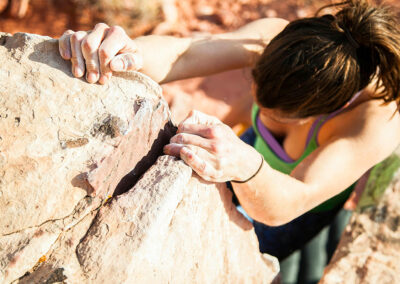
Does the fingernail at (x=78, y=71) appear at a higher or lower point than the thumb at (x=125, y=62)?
higher

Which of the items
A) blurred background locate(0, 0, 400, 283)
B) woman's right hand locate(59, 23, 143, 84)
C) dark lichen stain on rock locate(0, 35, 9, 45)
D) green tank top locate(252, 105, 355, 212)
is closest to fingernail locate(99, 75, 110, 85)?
woman's right hand locate(59, 23, 143, 84)

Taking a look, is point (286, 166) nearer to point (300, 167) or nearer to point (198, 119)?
point (300, 167)

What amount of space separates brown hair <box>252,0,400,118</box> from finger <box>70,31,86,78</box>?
0.72m

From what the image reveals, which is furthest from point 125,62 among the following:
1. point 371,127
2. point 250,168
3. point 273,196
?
point 371,127

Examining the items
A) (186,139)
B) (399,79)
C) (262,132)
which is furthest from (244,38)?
(186,139)

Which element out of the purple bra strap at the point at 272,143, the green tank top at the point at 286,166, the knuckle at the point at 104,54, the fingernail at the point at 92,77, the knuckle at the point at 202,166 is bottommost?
the green tank top at the point at 286,166

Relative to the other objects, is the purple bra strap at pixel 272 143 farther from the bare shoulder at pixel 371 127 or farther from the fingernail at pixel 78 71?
the fingernail at pixel 78 71

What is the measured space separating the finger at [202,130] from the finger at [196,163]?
0.24 ft

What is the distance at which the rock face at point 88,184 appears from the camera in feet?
3.59

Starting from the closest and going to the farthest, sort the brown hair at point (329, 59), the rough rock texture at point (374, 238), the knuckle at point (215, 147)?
the knuckle at point (215, 147) < the brown hair at point (329, 59) < the rough rock texture at point (374, 238)

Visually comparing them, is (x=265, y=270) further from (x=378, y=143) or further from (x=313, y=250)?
(x=313, y=250)

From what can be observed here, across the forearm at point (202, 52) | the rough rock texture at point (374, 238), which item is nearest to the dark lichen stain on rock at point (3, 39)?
the forearm at point (202, 52)

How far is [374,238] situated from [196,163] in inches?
54.2

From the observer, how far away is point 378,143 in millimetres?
1666
